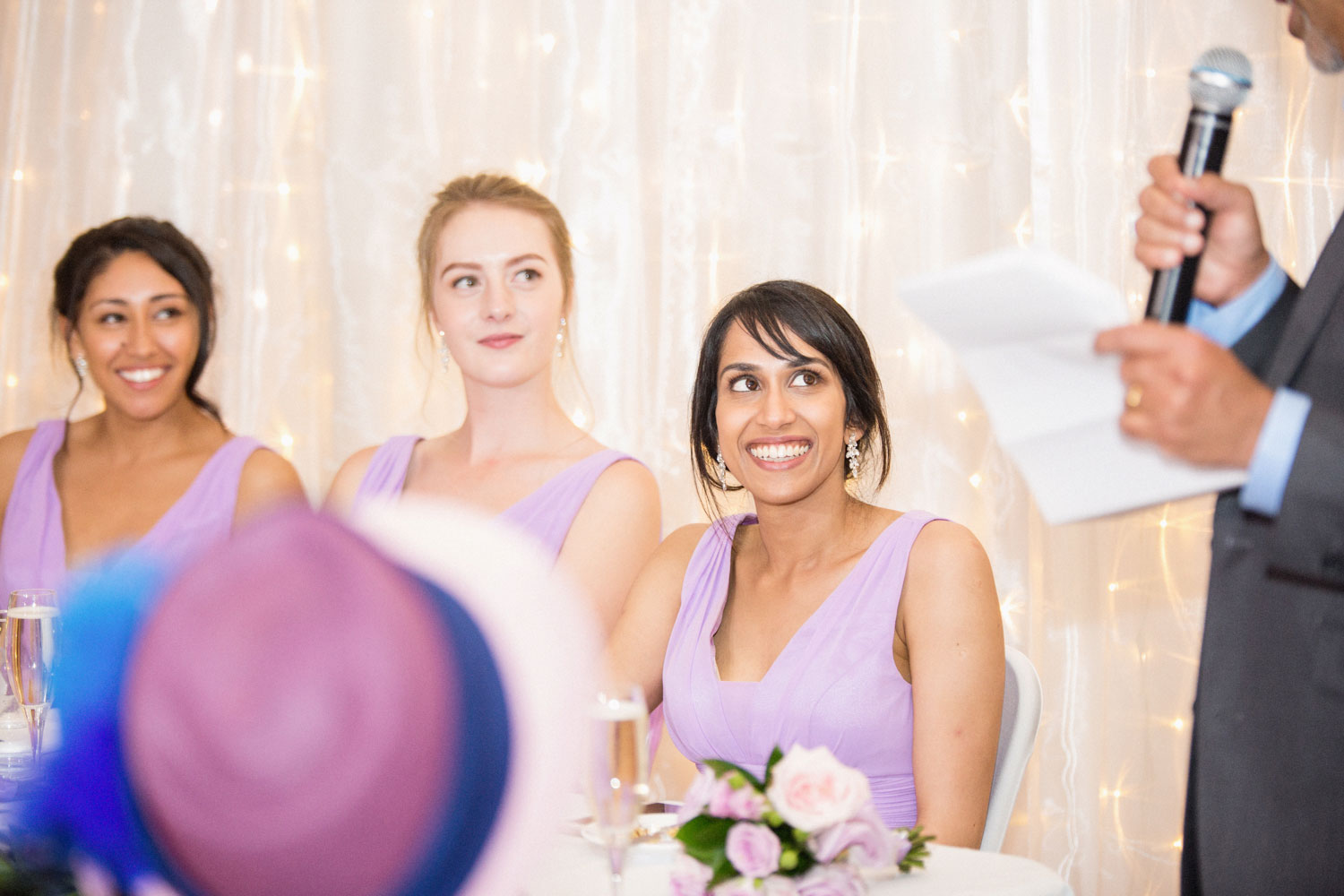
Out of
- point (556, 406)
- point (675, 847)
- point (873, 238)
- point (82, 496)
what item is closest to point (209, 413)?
point (82, 496)

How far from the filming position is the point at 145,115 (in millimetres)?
3094

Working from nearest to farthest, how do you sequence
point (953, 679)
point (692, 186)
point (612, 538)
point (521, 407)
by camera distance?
point (953, 679), point (612, 538), point (521, 407), point (692, 186)

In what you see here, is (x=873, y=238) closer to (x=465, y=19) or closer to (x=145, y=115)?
(x=465, y=19)

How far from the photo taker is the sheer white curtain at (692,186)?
8.05 ft

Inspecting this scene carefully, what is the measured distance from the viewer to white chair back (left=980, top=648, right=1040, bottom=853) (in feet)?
5.42

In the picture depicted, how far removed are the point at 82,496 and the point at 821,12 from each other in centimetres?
198

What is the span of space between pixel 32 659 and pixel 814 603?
106 cm

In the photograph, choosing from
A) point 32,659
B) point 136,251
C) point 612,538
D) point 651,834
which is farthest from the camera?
point 136,251

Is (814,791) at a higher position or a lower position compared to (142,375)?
lower

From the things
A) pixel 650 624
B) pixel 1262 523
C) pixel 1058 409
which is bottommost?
pixel 650 624

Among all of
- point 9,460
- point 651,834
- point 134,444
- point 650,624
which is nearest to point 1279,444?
point 651,834

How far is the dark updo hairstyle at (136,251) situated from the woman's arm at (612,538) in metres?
1.04

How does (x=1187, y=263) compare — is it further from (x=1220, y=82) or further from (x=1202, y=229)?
(x=1220, y=82)

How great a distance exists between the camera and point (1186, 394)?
93 centimetres
